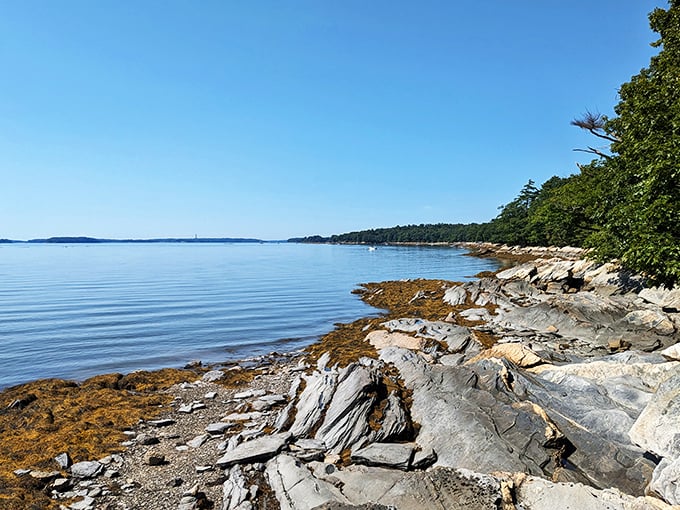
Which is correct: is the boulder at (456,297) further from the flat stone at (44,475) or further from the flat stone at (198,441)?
the flat stone at (44,475)

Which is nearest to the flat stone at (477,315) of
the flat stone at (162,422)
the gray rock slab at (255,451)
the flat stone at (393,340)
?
the flat stone at (393,340)

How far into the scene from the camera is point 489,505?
17.3 ft

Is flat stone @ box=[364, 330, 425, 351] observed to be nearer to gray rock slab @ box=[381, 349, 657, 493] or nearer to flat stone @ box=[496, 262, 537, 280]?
gray rock slab @ box=[381, 349, 657, 493]

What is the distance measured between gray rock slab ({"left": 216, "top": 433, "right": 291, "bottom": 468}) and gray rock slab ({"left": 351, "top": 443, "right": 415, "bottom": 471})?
1.52m

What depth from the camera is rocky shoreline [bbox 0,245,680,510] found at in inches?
232

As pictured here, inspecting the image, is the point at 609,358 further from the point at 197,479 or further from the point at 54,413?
the point at 54,413

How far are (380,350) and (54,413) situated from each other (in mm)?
10418

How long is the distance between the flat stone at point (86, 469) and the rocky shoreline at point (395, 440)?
0.12 feet

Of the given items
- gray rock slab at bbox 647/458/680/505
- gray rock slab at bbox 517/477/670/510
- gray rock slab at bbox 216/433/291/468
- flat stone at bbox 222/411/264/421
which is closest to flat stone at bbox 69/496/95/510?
gray rock slab at bbox 216/433/291/468

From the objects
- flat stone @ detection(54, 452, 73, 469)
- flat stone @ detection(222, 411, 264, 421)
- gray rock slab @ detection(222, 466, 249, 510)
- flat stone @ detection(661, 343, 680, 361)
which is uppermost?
flat stone @ detection(661, 343, 680, 361)

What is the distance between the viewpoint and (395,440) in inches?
307

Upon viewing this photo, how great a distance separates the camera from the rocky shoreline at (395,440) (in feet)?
19.3

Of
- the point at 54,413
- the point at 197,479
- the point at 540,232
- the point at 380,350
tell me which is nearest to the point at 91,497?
the point at 197,479

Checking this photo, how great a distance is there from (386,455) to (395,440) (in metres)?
0.76
